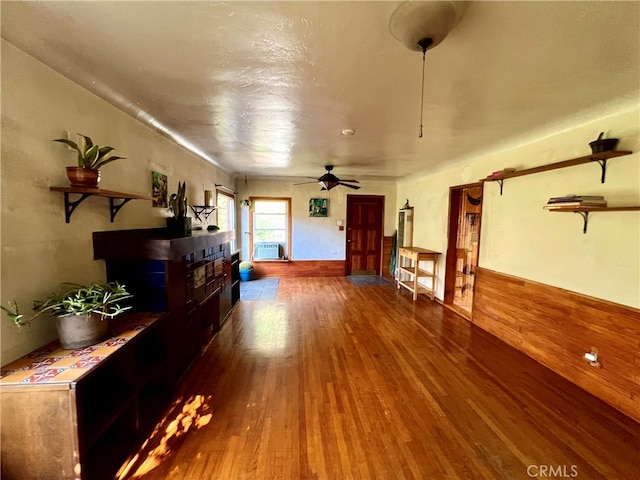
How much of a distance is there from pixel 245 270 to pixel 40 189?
474 cm

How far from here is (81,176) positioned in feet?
5.18

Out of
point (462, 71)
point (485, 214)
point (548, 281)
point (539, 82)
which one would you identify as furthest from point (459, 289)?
point (462, 71)

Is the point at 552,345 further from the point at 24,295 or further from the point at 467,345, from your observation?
the point at 24,295

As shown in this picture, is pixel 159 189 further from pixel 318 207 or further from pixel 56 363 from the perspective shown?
pixel 318 207

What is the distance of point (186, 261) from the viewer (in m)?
2.46

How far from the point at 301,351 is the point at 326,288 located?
277cm

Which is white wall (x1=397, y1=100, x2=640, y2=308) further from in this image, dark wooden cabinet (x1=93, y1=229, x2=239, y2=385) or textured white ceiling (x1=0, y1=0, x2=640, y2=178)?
dark wooden cabinet (x1=93, y1=229, x2=239, y2=385)

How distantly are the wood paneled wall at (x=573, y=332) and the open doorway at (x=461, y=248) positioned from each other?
971 millimetres

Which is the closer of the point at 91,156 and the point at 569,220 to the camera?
the point at 91,156

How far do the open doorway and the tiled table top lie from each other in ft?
14.6

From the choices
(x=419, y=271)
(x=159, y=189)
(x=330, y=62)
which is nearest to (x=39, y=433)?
(x=159, y=189)

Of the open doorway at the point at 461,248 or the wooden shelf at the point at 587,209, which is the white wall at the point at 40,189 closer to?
the wooden shelf at the point at 587,209

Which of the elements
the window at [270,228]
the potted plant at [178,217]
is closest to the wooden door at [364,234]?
the window at [270,228]

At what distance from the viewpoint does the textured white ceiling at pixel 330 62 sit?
116 centimetres
